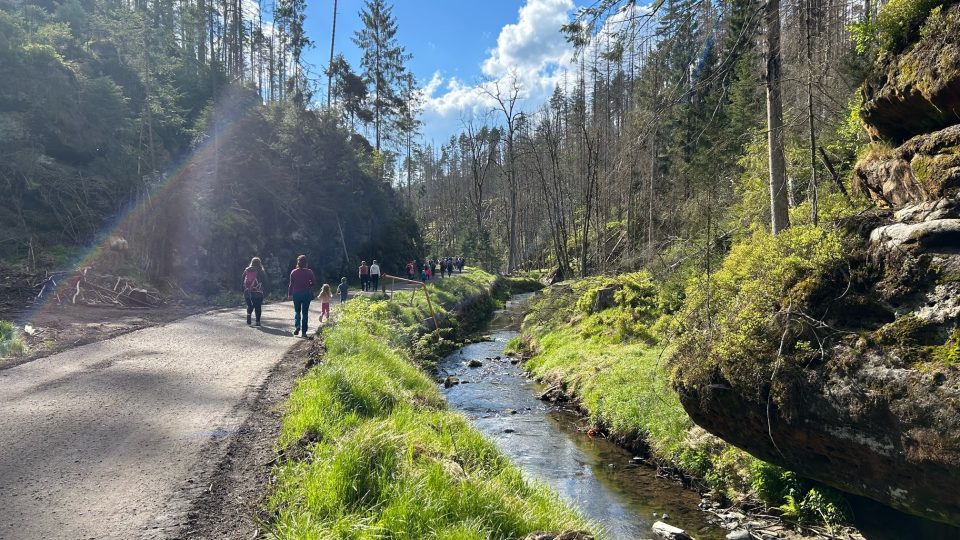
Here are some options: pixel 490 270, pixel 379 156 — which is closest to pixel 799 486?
pixel 379 156

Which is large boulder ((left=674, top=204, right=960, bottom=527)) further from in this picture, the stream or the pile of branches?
the pile of branches

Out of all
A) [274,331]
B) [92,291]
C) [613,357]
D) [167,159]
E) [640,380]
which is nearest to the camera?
[640,380]

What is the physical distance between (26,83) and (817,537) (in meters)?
28.7

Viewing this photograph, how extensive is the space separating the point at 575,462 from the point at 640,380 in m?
2.48

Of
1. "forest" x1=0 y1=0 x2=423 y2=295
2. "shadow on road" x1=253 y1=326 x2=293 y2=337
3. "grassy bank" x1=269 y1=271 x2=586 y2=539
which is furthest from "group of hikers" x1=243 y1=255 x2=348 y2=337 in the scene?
"forest" x1=0 y1=0 x2=423 y2=295

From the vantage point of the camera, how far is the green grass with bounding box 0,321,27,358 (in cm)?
914

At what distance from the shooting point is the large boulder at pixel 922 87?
17.0ft

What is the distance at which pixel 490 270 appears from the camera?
54.2 metres

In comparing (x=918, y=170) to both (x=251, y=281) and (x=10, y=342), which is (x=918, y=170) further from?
(x=10, y=342)

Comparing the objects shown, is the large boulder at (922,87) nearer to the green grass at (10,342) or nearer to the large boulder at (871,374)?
the large boulder at (871,374)

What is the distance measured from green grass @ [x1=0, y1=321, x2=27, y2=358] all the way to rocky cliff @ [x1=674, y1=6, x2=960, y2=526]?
1104cm

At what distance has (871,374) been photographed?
15.2 feet

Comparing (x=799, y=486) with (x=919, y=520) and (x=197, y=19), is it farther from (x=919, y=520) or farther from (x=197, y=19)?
(x=197, y=19)

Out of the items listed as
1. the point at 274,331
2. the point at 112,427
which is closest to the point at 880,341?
the point at 112,427
